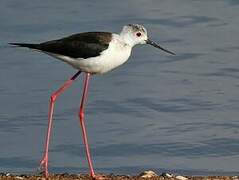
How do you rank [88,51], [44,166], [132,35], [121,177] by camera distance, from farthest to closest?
[132,35] → [44,166] → [88,51] → [121,177]

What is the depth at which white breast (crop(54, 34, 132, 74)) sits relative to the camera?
12.8 meters

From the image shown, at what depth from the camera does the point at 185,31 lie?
61.0ft

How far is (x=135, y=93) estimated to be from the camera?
635 inches

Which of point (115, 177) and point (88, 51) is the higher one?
point (88, 51)

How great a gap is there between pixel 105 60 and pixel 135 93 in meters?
3.32

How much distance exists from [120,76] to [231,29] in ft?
8.58

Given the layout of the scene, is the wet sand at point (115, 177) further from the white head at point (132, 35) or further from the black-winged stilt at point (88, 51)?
the white head at point (132, 35)

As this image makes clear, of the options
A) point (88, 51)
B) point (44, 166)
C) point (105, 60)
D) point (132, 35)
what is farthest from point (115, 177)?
point (132, 35)

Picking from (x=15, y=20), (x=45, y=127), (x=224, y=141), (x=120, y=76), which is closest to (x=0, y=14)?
(x=15, y=20)

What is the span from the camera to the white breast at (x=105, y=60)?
506 inches

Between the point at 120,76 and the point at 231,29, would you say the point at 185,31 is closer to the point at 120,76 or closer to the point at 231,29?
the point at 231,29

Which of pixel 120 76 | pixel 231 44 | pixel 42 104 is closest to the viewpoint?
pixel 42 104

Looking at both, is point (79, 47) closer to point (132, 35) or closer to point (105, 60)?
point (105, 60)

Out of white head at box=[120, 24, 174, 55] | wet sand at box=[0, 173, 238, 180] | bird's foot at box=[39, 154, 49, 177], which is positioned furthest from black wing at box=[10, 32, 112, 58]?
wet sand at box=[0, 173, 238, 180]
